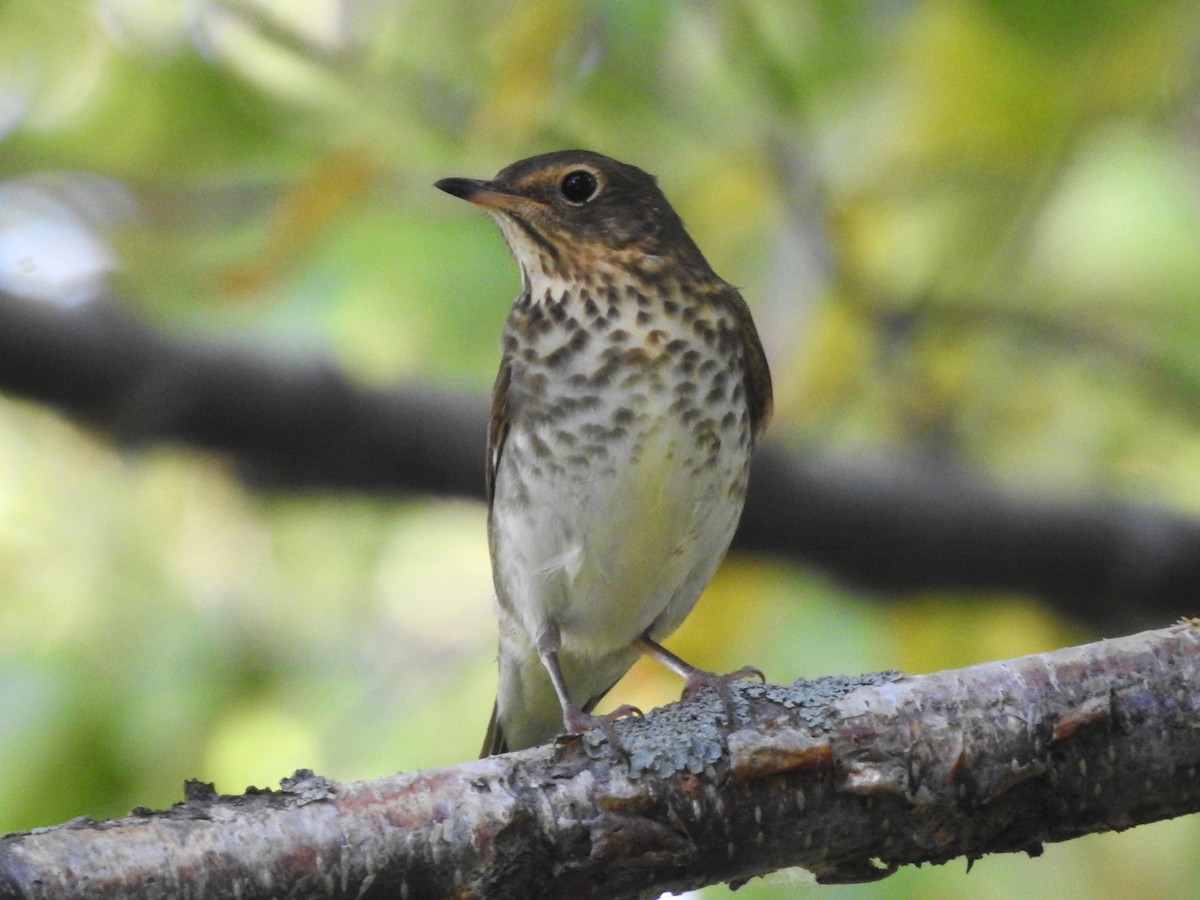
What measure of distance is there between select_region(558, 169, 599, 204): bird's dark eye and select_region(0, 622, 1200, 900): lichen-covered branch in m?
1.94

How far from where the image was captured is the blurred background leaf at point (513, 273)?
14.4ft

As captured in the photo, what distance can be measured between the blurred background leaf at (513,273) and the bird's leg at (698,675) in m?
0.29

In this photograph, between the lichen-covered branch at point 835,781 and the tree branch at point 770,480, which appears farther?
the tree branch at point 770,480

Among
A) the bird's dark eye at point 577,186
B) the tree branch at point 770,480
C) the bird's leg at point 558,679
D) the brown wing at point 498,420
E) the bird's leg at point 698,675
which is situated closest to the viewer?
the bird's leg at point 698,675

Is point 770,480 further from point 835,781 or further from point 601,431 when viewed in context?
point 835,781

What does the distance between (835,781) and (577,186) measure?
86.7 inches

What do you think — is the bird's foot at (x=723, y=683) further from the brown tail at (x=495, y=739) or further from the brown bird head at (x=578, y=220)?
the brown bird head at (x=578, y=220)

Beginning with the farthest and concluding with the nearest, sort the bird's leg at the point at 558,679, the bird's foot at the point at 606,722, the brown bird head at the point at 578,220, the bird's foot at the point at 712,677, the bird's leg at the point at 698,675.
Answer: the brown bird head at the point at 578,220
the bird's leg at the point at 558,679
the bird's foot at the point at 712,677
the bird's leg at the point at 698,675
the bird's foot at the point at 606,722

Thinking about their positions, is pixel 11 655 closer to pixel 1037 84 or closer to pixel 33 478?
pixel 33 478

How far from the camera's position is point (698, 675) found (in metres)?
3.54

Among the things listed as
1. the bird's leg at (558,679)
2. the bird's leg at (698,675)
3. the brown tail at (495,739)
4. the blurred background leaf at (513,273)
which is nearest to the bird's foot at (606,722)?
the bird's leg at (558,679)

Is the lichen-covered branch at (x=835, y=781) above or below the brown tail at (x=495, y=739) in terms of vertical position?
below

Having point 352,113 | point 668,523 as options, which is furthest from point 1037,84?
point 352,113

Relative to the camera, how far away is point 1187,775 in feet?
8.80
